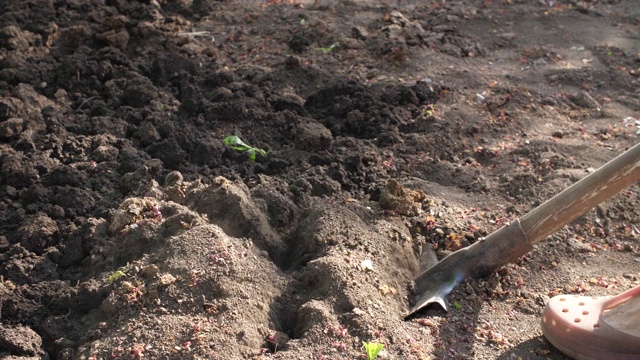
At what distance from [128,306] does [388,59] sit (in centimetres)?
277

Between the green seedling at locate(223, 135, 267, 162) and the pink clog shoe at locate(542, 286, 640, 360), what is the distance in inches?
67.5

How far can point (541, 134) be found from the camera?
15.0 ft

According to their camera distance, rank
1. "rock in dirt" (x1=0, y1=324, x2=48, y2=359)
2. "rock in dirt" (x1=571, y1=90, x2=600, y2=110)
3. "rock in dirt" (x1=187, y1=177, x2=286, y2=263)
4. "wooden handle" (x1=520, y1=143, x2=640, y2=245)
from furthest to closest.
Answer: "rock in dirt" (x1=571, y1=90, x2=600, y2=110) < "rock in dirt" (x1=187, y1=177, x2=286, y2=263) < "wooden handle" (x1=520, y1=143, x2=640, y2=245) < "rock in dirt" (x1=0, y1=324, x2=48, y2=359)

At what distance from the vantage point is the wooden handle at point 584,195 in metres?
3.19

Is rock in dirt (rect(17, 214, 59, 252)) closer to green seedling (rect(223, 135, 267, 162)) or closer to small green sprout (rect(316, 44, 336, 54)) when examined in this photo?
green seedling (rect(223, 135, 267, 162))

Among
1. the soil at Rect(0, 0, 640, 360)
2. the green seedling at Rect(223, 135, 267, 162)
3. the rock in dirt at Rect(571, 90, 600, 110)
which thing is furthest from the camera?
the rock in dirt at Rect(571, 90, 600, 110)

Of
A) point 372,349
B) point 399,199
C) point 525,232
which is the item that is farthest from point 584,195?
point 372,349

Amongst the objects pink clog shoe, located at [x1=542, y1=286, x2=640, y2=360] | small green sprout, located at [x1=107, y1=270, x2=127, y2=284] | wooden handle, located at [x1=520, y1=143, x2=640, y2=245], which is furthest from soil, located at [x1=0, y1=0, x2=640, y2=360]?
wooden handle, located at [x1=520, y1=143, x2=640, y2=245]

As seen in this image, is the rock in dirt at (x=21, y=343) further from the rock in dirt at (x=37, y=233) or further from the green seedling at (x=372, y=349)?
the green seedling at (x=372, y=349)

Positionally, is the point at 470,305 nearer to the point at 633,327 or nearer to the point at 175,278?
the point at 633,327

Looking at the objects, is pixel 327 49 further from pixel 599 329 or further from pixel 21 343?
pixel 21 343

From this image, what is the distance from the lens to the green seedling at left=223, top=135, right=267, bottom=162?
13.5ft

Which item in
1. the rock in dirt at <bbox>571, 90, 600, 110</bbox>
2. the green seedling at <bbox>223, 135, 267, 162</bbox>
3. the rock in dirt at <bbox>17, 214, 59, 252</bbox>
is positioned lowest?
the rock in dirt at <bbox>571, 90, 600, 110</bbox>

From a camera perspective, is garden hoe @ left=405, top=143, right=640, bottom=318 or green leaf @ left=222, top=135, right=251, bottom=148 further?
green leaf @ left=222, top=135, right=251, bottom=148
